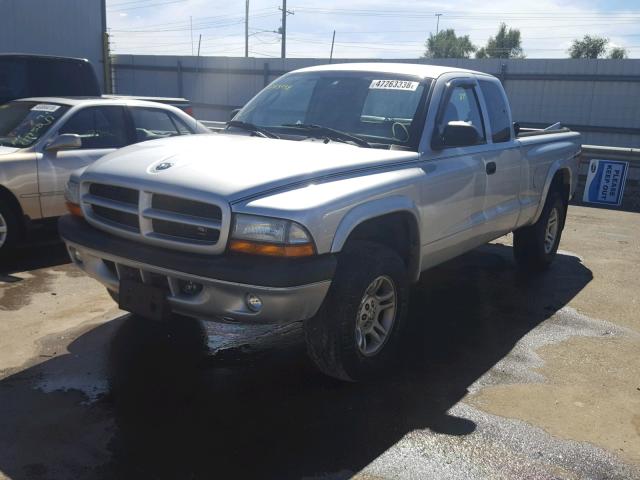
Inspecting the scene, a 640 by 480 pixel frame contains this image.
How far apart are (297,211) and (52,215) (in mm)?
4079

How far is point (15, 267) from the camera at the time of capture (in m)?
6.15

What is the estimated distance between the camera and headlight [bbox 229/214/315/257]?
3.23 metres

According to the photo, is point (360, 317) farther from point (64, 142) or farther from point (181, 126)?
point (181, 126)

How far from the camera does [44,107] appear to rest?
22.0 ft

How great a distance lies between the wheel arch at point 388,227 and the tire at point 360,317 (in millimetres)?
149

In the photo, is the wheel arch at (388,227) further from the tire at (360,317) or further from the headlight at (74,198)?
the headlight at (74,198)

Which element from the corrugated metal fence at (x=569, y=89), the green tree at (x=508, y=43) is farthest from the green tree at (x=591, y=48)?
the corrugated metal fence at (x=569, y=89)

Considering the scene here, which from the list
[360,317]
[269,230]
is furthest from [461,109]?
[269,230]

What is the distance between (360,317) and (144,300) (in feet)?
4.13

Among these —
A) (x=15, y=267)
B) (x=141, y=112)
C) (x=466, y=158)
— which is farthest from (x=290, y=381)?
(x=141, y=112)

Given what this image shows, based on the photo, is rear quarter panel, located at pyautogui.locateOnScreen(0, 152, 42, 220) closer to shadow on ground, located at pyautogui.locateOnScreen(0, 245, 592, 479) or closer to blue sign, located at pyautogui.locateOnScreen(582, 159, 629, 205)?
shadow on ground, located at pyautogui.locateOnScreen(0, 245, 592, 479)

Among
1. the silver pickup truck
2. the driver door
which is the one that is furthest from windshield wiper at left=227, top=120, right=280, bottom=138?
the driver door

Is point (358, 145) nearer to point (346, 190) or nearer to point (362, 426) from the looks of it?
point (346, 190)

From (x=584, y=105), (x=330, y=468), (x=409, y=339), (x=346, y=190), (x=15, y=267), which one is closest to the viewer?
(x=330, y=468)
